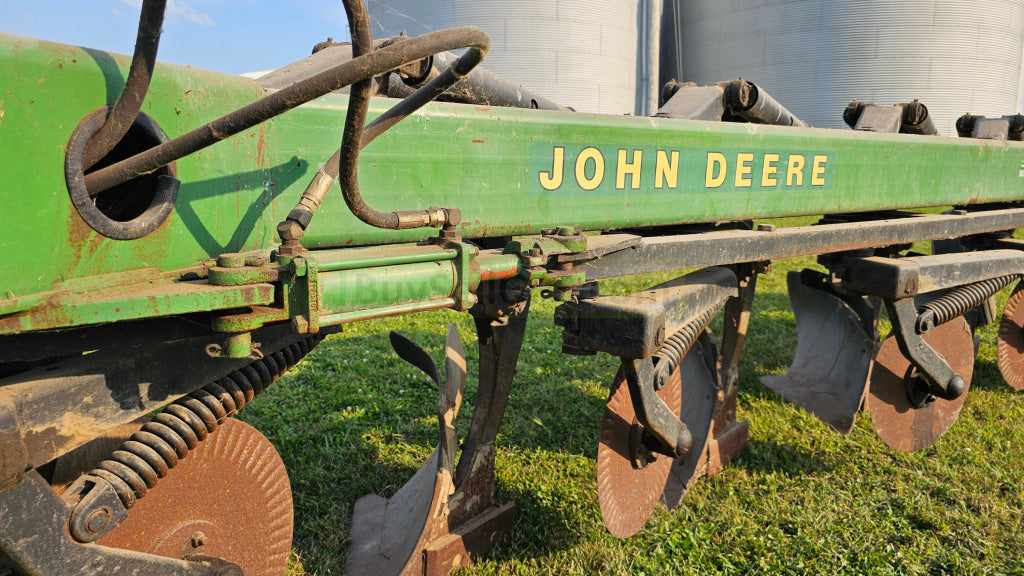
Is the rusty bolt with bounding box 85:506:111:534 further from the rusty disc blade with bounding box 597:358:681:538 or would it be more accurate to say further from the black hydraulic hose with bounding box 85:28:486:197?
the rusty disc blade with bounding box 597:358:681:538

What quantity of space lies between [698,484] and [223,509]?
2.00 m

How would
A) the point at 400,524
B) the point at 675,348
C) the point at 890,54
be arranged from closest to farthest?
the point at 675,348
the point at 400,524
the point at 890,54

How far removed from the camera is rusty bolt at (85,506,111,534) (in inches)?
51.1

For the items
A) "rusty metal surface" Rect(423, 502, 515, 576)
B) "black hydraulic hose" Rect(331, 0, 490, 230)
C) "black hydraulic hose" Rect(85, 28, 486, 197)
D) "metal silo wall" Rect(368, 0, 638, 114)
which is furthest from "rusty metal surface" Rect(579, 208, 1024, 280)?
"metal silo wall" Rect(368, 0, 638, 114)

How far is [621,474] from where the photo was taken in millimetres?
2422

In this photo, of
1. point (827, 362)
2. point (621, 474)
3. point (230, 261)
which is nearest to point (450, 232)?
point (230, 261)

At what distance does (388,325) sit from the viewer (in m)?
5.32

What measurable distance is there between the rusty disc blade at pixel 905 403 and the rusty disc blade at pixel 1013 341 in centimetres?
69

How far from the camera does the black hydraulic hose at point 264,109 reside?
3.79ft

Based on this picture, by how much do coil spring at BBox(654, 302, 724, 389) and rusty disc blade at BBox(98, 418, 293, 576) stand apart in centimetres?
116

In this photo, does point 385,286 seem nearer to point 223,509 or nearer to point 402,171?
point 402,171

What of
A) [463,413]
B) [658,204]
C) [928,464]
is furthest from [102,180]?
[928,464]

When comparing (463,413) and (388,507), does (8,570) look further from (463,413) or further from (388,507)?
(463,413)

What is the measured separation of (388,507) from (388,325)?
2720 mm
